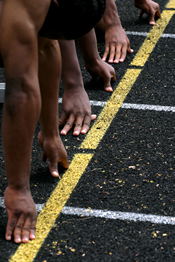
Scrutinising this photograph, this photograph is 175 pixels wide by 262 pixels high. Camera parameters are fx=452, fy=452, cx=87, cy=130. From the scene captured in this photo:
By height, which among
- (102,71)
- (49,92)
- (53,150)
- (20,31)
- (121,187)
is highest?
(20,31)

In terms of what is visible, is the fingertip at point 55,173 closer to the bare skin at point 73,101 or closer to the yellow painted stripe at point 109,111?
the yellow painted stripe at point 109,111

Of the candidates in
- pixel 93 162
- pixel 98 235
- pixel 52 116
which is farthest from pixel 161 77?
pixel 98 235

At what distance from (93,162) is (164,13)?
3.43m

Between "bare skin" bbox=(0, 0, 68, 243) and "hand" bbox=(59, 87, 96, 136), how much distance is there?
1.15 meters

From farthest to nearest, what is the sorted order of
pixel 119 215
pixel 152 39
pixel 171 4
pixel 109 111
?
pixel 171 4, pixel 152 39, pixel 109 111, pixel 119 215

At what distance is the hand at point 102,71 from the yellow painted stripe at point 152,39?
0.58m

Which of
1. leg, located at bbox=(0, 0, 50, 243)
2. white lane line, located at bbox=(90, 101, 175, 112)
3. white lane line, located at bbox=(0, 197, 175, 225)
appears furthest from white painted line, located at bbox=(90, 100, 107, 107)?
leg, located at bbox=(0, 0, 50, 243)

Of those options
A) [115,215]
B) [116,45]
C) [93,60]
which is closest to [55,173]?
[115,215]

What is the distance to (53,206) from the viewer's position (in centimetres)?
258

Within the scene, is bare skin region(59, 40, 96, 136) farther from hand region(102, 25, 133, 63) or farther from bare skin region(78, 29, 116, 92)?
hand region(102, 25, 133, 63)

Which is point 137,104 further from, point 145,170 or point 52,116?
point 52,116

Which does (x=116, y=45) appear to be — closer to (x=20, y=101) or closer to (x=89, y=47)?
→ (x=89, y=47)

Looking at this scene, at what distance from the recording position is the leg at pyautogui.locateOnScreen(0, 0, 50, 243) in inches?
79.7

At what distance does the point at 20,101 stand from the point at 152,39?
3.19 m
